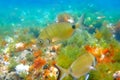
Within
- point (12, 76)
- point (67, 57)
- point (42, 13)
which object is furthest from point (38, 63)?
point (42, 13)

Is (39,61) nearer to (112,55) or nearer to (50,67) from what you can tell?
(50,67)

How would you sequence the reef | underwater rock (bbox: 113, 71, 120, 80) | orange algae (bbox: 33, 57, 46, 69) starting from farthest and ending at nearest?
orange algae (bbox: 33, 57, 46, 69) → the reef → underwater rock (bbox: 113, 71, 120, 80)

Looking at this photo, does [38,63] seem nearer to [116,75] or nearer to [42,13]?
[116,75]

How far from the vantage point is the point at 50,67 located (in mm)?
6949

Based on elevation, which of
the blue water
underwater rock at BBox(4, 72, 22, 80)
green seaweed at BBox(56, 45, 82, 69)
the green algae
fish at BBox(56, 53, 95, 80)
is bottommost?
fish at BBox(56, 53, 95, 80)

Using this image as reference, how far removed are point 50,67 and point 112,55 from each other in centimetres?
163

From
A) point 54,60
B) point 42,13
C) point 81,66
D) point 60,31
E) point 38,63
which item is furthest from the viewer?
point 42,13

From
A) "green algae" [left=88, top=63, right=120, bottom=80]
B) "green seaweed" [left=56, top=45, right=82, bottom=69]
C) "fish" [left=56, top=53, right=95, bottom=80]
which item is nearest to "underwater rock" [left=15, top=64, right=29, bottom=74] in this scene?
"green seaweed" [left=56, top=45, right=82, bottom=69]

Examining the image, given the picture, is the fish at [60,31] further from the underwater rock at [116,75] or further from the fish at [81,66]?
the underwater rock at [116,75]

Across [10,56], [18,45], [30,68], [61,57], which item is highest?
[18,45]

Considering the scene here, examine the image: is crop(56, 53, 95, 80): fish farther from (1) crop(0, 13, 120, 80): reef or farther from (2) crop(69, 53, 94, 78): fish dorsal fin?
(1) crop(0, 13, 120, 80): reef

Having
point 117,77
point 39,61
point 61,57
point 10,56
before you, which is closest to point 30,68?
point 39,61

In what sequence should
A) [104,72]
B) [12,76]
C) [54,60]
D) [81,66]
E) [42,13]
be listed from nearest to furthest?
[81,66]
[104,72]
[12,76]
[54,60]
[42,13]

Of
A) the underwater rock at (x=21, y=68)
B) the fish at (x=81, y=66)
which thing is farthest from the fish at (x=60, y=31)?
the underwater rock at (x=21, y=68)
